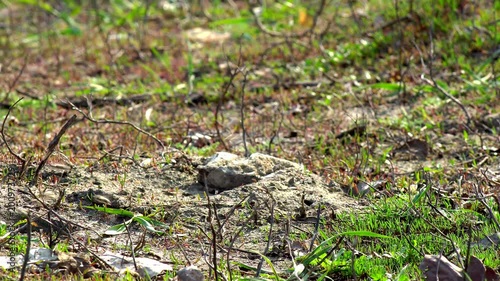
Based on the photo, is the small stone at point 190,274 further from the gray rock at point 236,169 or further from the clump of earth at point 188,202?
the gray rock at point 236,169

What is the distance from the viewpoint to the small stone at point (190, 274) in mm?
3213

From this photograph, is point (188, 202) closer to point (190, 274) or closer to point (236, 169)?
point (236, 169)

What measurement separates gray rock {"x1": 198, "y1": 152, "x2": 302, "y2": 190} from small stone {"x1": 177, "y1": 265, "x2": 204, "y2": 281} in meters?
1.10

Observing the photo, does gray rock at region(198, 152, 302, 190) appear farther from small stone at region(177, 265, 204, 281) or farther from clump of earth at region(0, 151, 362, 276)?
small stone at region(177, 265, 204, 281)

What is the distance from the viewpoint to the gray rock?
4383 millimetres

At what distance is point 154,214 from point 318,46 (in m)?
4.35

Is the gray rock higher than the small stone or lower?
lower

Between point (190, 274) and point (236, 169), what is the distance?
126 cm

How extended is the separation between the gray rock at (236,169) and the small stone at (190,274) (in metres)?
1.10

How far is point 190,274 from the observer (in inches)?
127

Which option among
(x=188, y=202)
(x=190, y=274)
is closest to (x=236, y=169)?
(x=188, y=202)

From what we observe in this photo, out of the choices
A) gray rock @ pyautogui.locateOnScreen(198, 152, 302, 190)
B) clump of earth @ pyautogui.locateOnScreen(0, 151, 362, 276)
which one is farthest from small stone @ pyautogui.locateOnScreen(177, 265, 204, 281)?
gray rock @ pyautogui.locateOnScreen(198, 152, 302, 190)

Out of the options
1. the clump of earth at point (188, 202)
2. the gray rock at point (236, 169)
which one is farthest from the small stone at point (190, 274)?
the gray rock at point (236, 169)

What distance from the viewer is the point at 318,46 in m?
7.91
